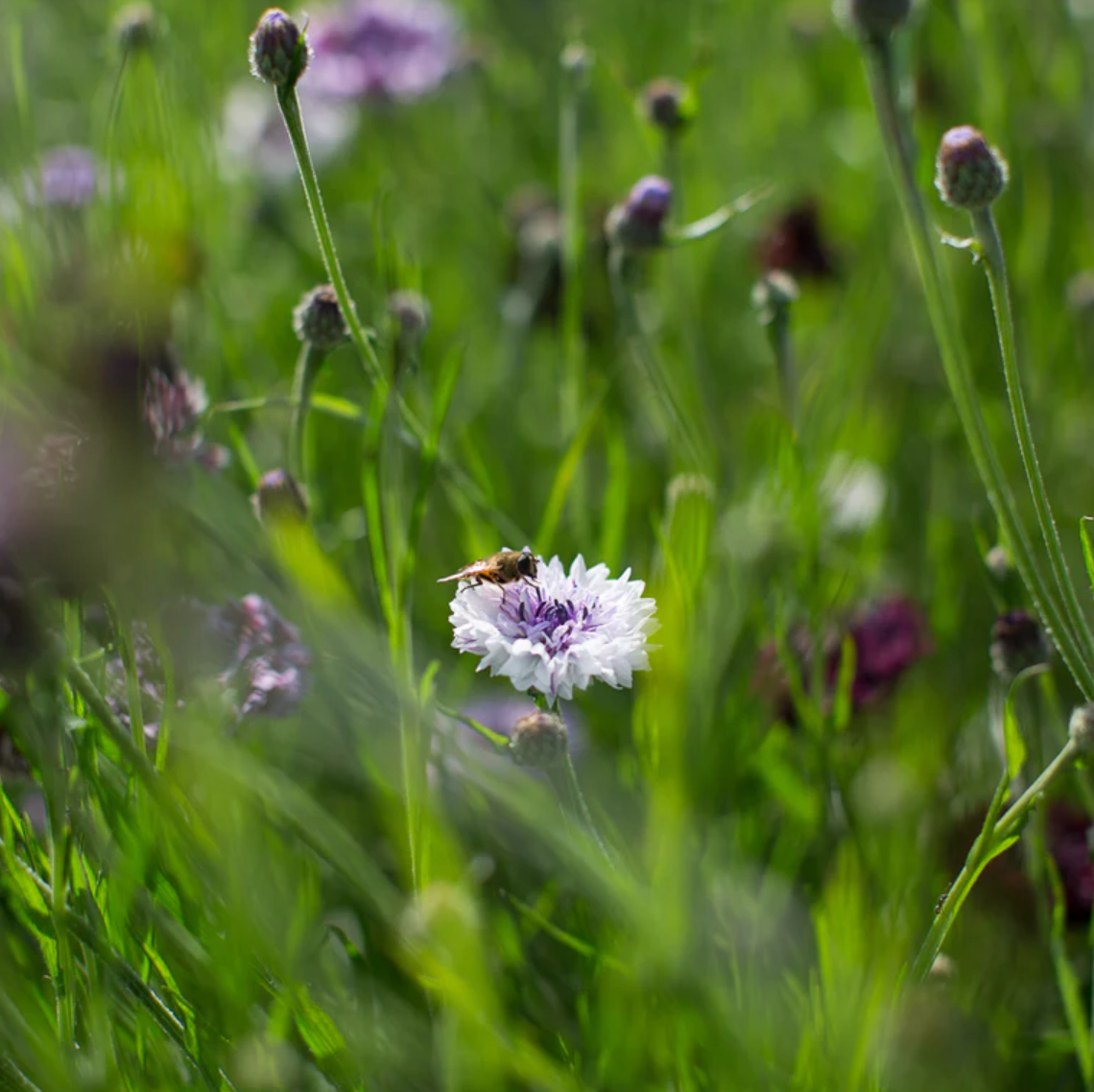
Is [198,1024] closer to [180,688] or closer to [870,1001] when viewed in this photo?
[180,688]

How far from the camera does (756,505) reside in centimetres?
68

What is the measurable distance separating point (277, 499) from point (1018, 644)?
34 cm

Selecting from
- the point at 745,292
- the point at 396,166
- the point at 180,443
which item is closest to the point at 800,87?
the point at 745,292

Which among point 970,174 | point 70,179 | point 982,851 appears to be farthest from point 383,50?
point 982,851

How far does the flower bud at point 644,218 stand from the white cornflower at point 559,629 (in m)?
0.27

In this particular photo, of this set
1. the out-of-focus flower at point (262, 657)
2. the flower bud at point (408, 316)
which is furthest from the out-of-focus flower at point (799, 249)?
the out-of-focus flower at point (262, 657)

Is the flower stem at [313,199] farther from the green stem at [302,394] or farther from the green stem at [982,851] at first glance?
the green stem at [982,851]

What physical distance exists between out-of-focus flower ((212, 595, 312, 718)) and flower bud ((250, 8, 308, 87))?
0.79ft

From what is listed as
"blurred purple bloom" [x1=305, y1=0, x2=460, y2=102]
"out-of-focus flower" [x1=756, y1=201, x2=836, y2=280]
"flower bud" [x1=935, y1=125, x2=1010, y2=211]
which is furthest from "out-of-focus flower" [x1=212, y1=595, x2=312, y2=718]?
"blurred purple bloom" [x1=305, y1=0, x2=460, y2=102]

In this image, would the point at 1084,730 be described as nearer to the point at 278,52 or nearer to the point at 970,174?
the point at 970,174

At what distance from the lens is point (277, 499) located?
54 centimetres

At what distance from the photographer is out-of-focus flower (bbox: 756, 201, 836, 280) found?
3.71 feet

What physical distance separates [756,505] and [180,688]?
31cm

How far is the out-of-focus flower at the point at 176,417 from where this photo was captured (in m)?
0.55
